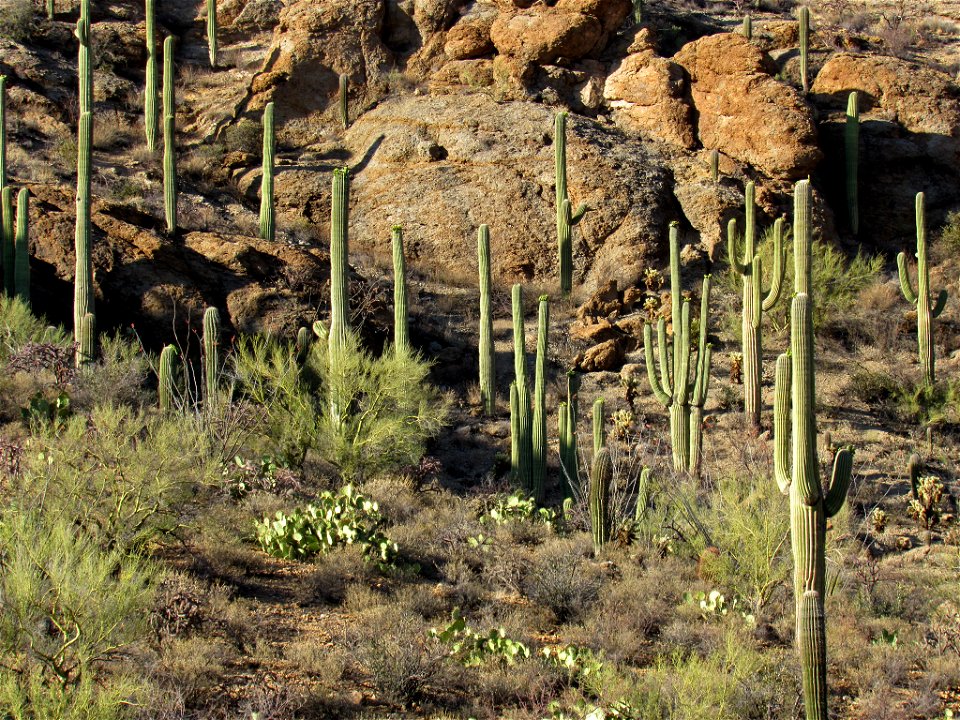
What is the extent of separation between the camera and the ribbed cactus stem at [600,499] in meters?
12.1

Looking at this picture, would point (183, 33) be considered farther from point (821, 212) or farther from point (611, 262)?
point (821, 212)

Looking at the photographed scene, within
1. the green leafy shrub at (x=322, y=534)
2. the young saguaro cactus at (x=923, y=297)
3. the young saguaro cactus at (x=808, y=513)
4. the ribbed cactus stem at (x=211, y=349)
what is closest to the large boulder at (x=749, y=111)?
the young saguaro cactus at (x=923, y=297)

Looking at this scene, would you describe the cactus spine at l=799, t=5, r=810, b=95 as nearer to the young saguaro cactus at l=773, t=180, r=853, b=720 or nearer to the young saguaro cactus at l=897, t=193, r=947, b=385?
the young saguaro cactus at l=897, t=193, r=947, b=385

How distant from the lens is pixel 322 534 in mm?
11289

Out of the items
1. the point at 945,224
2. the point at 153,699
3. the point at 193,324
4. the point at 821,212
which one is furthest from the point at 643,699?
Result: the point at 945,224

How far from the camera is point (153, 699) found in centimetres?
717

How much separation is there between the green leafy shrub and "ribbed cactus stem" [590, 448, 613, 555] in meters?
2.49

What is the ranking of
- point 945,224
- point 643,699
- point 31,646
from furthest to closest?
1. point 945,224
2. point 643,699
3. point 31,646

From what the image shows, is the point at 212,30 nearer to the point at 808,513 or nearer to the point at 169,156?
the point at 169,156

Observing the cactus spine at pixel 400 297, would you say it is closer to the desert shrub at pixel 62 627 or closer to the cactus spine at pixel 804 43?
the desert shrub at pixel 62 627

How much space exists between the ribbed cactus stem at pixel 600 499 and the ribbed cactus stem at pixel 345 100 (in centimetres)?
2036

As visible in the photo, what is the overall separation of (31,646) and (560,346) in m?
16.9

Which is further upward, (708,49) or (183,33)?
(183,33)

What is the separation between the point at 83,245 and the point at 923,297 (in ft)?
51.4
